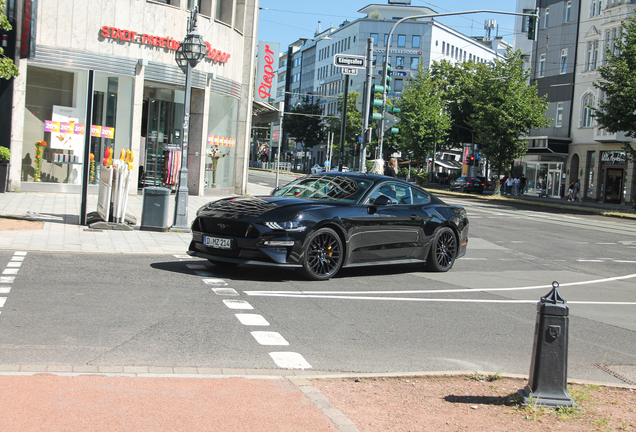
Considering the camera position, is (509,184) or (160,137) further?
(509,184)

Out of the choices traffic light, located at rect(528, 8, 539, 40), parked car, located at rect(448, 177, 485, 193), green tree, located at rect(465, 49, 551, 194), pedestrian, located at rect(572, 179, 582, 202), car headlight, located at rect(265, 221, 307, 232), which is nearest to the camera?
car headlight, located at rect(265, 221, 307, 232)

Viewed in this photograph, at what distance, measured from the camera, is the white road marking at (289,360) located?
18.1ft

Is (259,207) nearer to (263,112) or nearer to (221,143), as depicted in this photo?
(221,143)

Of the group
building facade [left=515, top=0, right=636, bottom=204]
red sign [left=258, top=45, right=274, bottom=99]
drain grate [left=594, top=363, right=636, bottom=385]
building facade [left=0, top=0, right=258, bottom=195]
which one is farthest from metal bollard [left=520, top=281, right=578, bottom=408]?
building facade [left=515, top=0, right=636, bottom=204]

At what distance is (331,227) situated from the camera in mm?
9898

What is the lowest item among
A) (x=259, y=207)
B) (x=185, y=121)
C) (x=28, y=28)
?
(x=259, y=207)

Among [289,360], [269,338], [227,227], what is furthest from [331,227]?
[289,360]

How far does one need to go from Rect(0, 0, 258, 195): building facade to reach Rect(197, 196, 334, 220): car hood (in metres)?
11.2

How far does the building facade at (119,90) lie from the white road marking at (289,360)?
15718 mm

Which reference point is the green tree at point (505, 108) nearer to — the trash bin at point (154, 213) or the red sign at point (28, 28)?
the red sign at point (28, 28)

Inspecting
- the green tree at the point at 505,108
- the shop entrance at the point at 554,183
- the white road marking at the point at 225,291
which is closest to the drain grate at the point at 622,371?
the white road marking at the point at 225,291

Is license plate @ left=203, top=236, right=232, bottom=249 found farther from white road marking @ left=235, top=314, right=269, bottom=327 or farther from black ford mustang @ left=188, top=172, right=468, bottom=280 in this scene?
white road marking @ left=235, top=314, right=269, bottom=327

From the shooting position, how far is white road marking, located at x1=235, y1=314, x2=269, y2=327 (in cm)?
696

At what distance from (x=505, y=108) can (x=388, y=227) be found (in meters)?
40.7
